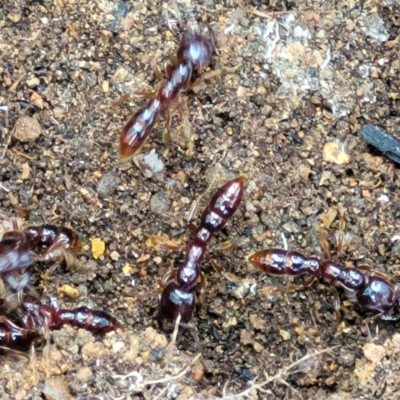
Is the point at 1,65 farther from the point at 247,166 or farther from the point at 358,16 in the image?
the point at 358,16

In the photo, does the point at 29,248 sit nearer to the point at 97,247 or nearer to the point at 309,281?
the point at 97,247

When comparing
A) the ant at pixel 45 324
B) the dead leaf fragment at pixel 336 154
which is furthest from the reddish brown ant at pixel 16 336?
the dead leaf fragment at pixel 336 154

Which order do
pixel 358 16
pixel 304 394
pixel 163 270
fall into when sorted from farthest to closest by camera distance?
pixel 358 16
pixel 163 270
pixel 304 394

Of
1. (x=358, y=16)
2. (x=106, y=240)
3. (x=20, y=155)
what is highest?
(x=358, y=16)

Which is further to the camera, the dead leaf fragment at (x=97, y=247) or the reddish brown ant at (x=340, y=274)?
the dead leaf fragment at (x=97, y=247)

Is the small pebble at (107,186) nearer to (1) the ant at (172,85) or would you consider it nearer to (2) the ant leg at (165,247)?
(1) the ant at (172,85)

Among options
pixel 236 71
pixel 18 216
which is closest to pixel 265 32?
pixel 236 71

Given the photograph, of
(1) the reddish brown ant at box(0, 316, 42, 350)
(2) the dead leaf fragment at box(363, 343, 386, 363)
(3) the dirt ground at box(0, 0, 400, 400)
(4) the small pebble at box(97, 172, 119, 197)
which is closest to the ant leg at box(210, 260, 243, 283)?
(3) the dirt ground at box(0, 0, 400, 400)
